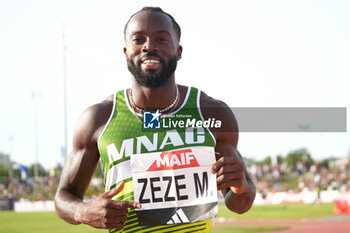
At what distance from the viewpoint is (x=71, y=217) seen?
2564 millimetres

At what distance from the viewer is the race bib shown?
2611mm

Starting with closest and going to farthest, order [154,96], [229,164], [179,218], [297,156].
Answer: [229,164] → [179,218] → [154,96] → [297,156]

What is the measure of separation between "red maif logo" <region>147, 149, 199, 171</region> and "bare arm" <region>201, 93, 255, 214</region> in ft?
0.59

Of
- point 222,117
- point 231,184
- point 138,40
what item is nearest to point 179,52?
point 138,40

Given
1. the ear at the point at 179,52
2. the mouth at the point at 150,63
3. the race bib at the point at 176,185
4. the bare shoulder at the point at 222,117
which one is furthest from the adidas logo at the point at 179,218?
the ear at the point at 179,52

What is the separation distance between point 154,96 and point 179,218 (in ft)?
2.35

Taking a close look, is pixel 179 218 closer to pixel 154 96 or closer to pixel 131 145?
pixel 131 145

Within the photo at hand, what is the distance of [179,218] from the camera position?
8.61ft

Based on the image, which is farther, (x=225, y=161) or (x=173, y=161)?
(x=173, y=161)

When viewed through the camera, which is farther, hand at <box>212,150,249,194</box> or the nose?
the nose

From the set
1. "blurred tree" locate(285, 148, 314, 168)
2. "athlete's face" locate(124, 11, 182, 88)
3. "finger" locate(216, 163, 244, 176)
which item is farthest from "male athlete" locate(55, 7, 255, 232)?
"blurred tree" locate(285, 148, 314, 168)

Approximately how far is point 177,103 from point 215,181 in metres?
0.54

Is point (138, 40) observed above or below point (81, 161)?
above

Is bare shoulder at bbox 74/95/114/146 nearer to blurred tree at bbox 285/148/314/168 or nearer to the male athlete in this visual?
the male athlete
